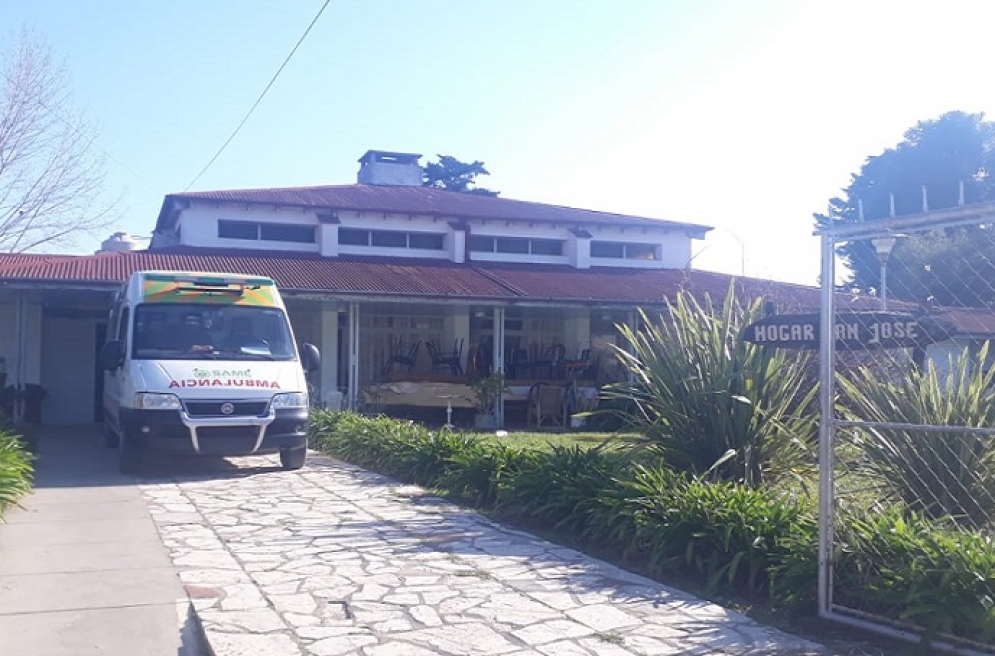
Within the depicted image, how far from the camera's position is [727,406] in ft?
28.3

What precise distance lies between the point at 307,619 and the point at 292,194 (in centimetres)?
2054

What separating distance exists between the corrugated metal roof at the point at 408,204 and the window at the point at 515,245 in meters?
0.61

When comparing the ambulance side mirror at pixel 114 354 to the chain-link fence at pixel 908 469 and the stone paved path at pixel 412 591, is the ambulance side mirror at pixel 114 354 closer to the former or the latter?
the stone paved path at pixel 412 591

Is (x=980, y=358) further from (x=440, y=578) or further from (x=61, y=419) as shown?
(x=61, y=419)

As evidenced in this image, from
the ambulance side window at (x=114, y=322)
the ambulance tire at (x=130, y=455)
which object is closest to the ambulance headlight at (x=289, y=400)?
the ambulance tire at (x=130, y=455)

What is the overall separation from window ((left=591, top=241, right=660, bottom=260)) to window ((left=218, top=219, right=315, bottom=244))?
24.9ft

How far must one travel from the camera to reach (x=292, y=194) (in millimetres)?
A: 25500

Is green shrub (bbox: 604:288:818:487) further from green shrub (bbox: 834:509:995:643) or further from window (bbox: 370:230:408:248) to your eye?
window (bbox: 370:230:408:248)

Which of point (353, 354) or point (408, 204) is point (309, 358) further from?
point (408, 204)

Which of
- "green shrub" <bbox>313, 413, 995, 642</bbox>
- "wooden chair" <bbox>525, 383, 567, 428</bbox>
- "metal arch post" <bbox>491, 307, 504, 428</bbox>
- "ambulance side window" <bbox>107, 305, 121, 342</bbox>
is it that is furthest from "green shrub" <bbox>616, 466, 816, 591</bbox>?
"wooden chair" <bbox>525, 383, 567, 428</bbox>

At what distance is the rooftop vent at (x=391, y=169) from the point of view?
3147 centimetres

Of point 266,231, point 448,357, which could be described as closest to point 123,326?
point 448,357

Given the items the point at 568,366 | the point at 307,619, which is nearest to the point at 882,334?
the point at 307,619

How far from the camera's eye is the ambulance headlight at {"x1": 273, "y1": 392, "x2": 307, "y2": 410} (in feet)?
41.4
